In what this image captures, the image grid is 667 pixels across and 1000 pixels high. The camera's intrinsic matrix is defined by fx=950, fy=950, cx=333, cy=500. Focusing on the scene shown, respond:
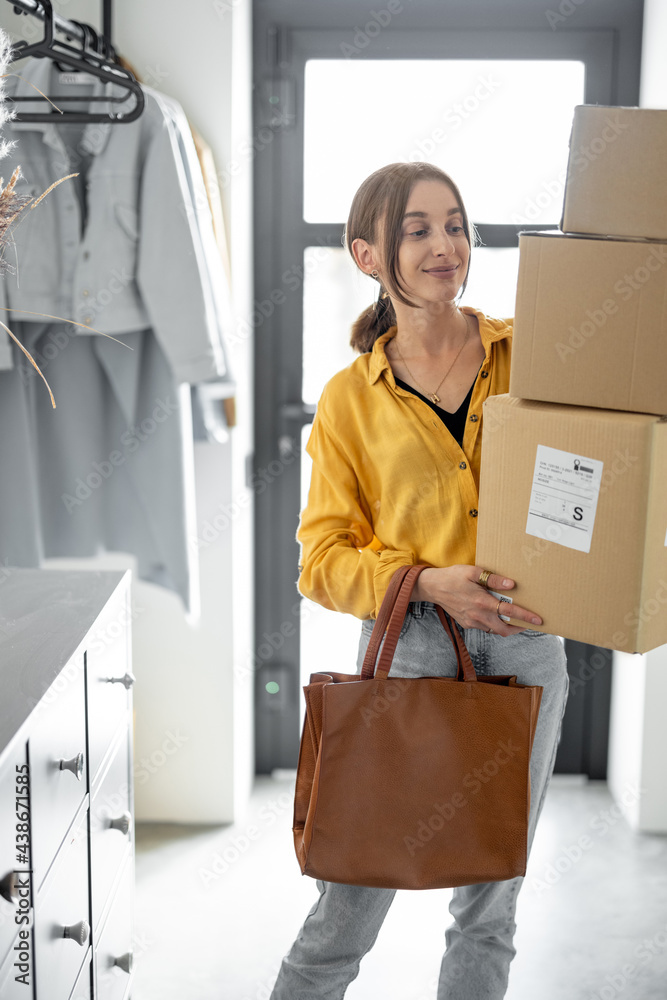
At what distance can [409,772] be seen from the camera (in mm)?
1309

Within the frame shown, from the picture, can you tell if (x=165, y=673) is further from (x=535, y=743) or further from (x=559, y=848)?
(x=535, y=743)

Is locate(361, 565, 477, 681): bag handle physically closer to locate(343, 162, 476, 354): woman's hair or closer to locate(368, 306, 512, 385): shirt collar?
locate(368, 306, 512, 385): shirt collar

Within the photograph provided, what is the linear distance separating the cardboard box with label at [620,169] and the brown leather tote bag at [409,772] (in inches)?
20.9

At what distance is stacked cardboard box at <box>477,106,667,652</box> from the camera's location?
105 centimetres

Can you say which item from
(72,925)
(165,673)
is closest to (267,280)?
(165,673)

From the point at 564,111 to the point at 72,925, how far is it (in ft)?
6.99

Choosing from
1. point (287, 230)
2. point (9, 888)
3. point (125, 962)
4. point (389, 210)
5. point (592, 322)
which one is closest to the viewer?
point (9, 888)

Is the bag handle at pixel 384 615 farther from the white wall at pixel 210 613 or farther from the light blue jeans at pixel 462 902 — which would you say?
the white wall at pixel 210 613

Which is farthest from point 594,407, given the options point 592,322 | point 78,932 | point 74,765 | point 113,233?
point 113,233

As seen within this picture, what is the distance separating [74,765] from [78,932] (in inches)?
9.0

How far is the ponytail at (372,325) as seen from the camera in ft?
4.95

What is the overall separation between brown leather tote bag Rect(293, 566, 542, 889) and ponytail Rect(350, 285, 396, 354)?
41cm

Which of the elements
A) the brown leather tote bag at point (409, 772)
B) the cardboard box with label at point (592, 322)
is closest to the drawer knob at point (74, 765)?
the brown leather tote bag at point (409, 772)

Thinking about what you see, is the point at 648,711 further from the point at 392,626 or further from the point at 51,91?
the point at 51,91
